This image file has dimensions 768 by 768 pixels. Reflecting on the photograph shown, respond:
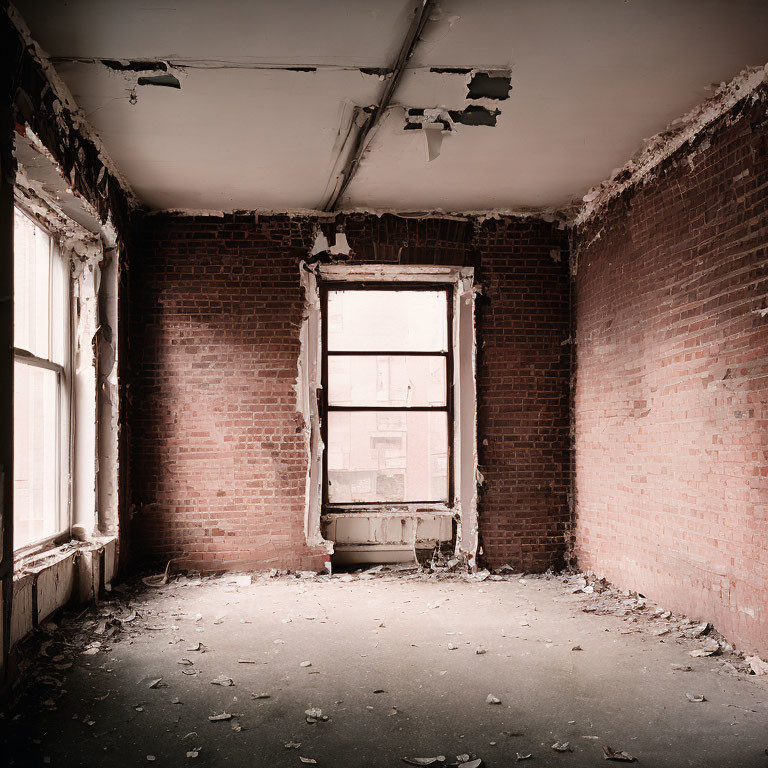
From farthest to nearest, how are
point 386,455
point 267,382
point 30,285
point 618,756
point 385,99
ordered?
point 386,455 → point 267,382 → point 30,285 → point 385,99 → point 618,756

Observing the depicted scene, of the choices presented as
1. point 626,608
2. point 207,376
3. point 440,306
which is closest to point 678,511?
point 626,608

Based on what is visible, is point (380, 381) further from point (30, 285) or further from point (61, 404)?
→ point (30, 285)

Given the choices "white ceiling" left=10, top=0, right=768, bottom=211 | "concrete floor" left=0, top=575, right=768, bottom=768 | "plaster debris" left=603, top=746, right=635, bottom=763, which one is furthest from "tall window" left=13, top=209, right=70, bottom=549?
"plaster debris" left=603, top=746, right=635, bottom=763

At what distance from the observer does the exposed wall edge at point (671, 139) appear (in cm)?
339

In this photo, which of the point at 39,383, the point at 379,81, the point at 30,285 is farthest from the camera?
the point at 39,383

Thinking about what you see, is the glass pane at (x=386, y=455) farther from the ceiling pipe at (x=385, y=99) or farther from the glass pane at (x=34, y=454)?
the glass pane at (x=34, y=454)

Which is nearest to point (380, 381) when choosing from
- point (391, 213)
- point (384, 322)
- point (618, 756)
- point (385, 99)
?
point (384, 322)

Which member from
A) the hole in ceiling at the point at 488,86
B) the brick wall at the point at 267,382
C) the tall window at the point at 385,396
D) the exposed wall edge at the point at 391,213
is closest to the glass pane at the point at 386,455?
the tall window at the point at 385,396

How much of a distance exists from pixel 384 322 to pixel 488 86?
2555 mm

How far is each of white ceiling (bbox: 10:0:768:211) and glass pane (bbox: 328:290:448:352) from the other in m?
1.05

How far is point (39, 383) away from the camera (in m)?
4.24

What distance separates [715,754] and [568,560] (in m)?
3.09

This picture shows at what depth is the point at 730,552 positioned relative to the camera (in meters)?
3.61

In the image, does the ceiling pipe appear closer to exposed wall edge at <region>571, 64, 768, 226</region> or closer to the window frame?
exposed wall edge at <region>571, 64, 768, 226</region>
